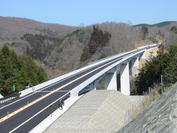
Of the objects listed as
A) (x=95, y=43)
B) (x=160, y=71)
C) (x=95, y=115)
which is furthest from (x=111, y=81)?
(x=95, y=43)

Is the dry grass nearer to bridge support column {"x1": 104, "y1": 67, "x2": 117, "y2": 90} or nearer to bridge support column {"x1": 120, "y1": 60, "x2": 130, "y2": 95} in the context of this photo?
bridge support column {"x1": 104, "y1": 67, "x2": 117, "y2": 90}

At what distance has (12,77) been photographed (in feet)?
99.8

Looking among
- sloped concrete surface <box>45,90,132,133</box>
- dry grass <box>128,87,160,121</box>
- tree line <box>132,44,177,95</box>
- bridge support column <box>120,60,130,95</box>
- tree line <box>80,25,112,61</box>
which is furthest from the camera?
tree line <box>80,25,112,61</box>

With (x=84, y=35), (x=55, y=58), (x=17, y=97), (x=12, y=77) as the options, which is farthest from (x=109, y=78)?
(x=84, y=35)

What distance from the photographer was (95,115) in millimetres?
16594

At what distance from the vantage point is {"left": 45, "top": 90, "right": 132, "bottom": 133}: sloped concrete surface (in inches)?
581

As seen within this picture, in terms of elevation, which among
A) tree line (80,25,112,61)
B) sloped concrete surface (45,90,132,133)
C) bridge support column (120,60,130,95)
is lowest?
bridge support column (120,60,130,95)

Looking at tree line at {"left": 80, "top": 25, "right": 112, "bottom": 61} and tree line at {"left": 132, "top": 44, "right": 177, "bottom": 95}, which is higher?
tree line at {"left": 80, "top": 25, "right": 112, "bottom": 61}

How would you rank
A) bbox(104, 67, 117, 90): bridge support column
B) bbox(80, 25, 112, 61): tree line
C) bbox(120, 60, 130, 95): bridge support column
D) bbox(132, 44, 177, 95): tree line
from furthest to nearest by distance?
bbox(80, 25, 112, 61): tree line < bbox(120, 60, 130, 95): bridge support column < bbox(104, 67, 117, 90): bridge support column < bbox(132, 44, 177, 95): tree line

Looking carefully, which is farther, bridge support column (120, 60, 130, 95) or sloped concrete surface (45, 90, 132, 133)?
bridge support column (120, 60, 130, 95)

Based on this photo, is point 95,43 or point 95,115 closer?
point 95,115

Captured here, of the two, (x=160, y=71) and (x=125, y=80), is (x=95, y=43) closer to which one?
(x=125, y=80)

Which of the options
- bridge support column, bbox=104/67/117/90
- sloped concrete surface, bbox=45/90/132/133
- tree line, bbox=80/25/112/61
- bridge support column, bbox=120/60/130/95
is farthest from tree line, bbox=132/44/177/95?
tree line, bbox=80/25/112/61

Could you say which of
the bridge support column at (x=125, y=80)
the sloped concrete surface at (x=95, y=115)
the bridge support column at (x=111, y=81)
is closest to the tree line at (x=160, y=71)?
the bridge support column at (x=111, y=81)
